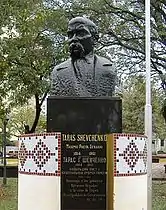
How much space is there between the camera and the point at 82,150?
841 centimetres

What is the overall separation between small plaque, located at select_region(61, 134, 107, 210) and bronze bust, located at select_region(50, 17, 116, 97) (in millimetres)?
951

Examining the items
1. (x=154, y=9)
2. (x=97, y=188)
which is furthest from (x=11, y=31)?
(x=97, y=188)

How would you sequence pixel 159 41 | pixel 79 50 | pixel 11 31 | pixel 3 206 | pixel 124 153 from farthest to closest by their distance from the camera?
pixel 159 41, pixel 11 31, pixel 3 206, pixel 79 50, pixel 124 153

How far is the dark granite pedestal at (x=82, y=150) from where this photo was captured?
8414mm

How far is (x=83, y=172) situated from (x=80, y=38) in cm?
227

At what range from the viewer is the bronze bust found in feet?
29.9

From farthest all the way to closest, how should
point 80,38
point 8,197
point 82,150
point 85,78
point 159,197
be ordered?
point 159,197 < point 8,197 < point 80,38 < point 85,78 < point 82,150

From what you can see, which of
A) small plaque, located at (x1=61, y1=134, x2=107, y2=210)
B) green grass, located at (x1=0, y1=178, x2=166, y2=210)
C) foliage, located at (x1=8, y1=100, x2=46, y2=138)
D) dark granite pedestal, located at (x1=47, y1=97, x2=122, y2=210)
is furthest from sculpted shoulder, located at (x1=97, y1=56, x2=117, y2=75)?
foliage, located at (x1=8, y1=100, x2=46, y2=138)

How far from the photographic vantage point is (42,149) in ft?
27.8

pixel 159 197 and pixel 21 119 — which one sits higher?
pixel 21 119

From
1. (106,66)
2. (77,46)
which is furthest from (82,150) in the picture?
(77,46)

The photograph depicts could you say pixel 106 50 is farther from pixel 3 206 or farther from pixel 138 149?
pixel 138 149

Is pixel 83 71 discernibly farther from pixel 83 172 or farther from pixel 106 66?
pixel 83 172

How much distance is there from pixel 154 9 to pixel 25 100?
20.9 feet
